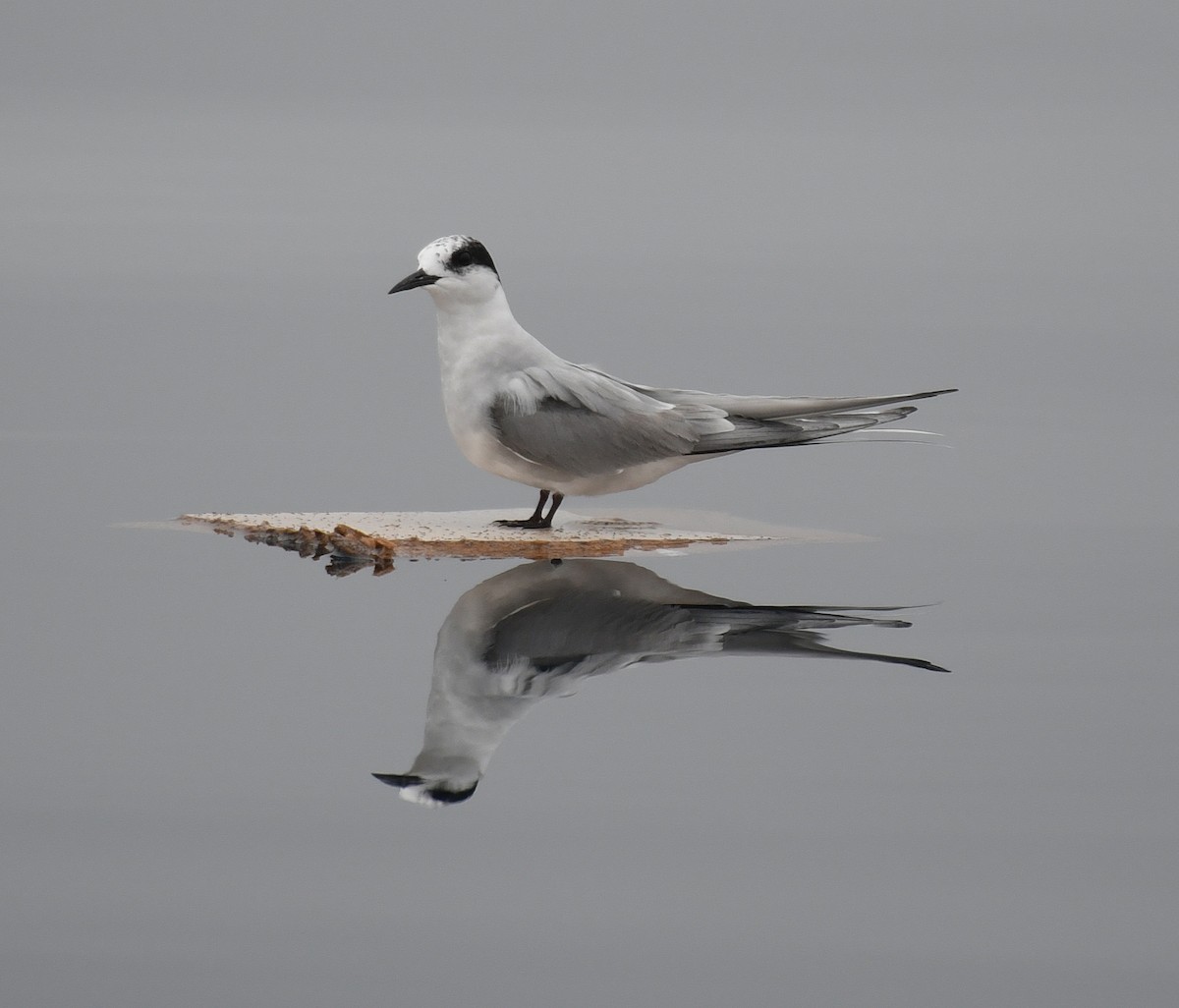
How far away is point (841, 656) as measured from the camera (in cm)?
509

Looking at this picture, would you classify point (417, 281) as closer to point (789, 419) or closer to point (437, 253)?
point (437, 253)

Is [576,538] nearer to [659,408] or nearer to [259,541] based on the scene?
[659,408]

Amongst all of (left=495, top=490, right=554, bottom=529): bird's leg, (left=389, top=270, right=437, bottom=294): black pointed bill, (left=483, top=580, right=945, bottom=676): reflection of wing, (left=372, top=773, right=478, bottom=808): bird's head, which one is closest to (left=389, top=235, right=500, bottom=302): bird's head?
(left=389, top=270, right=437, bottom=294): black pointed bill

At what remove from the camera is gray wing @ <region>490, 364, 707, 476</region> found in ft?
22.3

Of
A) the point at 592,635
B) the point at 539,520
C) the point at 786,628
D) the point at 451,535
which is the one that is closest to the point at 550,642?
the point at 592,635

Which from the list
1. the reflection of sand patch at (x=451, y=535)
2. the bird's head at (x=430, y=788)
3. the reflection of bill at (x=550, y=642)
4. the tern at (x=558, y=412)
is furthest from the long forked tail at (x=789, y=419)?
the bird's head at (x=430, y=788)

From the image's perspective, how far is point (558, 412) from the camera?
6.81 m

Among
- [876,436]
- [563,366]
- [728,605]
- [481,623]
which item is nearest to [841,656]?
[728,605]

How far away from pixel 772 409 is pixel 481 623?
1852mm

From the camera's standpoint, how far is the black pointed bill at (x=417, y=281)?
6.77 m

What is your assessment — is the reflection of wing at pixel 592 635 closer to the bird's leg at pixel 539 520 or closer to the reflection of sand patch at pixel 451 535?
the reflection of sand patch at pixel 451 535

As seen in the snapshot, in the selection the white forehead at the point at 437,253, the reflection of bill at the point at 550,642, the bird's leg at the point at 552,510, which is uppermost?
the white forehead at the point at 437,253

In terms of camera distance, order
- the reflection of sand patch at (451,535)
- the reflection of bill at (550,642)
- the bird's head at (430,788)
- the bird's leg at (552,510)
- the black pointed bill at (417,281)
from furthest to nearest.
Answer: the bird's leg at (552,510)
the black pointed bill at (417,281)
the reflection of sand patch at (451,535)
the reflection of bill at (550,642)
the bird's head at (430,788)

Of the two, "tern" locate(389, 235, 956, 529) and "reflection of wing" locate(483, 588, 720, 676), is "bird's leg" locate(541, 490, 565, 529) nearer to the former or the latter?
"tern" locate(389, 235, 956, 529)
